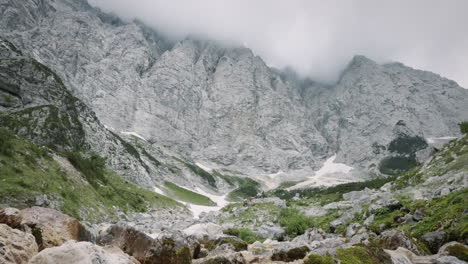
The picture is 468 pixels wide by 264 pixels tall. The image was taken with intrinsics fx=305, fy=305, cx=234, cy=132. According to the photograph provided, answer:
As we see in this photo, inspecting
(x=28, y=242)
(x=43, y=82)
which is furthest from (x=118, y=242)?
(x=43, y=82)

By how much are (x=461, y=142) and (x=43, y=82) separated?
135 m

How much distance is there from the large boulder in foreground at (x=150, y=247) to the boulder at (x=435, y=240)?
14.6m

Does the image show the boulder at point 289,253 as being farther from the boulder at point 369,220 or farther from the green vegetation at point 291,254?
the boulder at point 369,220

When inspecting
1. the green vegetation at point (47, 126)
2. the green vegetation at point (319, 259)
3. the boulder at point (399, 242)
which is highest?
the green vegetation at point (47, 126)

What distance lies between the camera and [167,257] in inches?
612

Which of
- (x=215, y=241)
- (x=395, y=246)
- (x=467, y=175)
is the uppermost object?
(x=467, y=175)

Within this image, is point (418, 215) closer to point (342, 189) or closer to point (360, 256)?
point (360, 256)

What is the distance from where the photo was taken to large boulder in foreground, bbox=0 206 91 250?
14039mm

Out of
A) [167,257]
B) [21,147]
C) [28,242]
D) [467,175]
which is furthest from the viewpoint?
[21,147]

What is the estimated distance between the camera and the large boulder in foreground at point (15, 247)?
9.75 m

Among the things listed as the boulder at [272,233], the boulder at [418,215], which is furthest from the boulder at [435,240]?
the boulder at [272,233]

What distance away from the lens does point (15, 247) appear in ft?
33.9

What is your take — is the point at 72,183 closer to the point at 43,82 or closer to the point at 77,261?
the point at 77,261

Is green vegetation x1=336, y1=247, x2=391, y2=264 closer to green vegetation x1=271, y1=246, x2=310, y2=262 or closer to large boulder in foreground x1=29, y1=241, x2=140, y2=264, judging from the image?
green vegetation x1=271, y1=246, x2=310, y2=262
